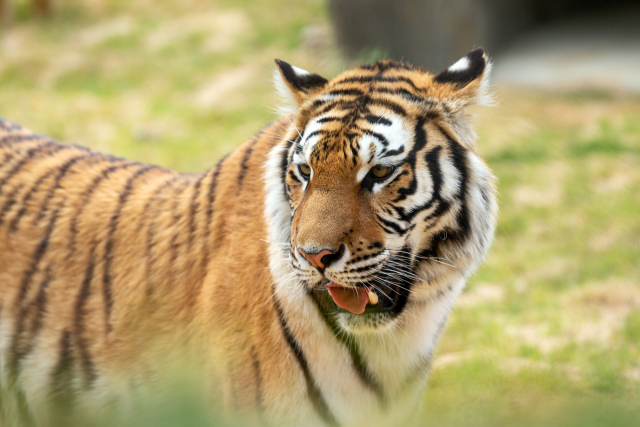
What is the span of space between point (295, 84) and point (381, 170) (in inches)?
20.1

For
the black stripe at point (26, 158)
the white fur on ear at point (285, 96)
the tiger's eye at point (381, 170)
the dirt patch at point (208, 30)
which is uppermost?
the dirt patch at point (208, 30)

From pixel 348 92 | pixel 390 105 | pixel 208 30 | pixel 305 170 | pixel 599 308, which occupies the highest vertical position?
pixel 208 30

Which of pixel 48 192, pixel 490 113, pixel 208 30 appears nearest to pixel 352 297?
pixel 48 192

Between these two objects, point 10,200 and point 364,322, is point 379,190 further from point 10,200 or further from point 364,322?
point 10,200

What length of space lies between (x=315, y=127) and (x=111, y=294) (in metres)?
1.11

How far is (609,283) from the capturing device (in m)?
4.05

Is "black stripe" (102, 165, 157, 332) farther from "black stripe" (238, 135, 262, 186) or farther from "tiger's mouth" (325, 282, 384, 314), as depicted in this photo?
"tiger's mouth" (325, 282, 384, 314)

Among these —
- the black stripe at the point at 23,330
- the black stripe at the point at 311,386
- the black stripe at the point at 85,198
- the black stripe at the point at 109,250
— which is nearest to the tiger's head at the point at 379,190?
the black stripe at the point at 311,386

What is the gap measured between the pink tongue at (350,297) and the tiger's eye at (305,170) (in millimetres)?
356

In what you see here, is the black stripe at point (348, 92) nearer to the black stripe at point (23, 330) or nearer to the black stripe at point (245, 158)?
the black stripe at point (245, 158)

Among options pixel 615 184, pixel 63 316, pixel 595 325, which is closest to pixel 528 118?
pixel 615 184

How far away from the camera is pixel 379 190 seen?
1.85 m

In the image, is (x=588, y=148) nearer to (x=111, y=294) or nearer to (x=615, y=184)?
(x=615, y=184)

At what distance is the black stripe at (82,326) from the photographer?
2381 millimetres
